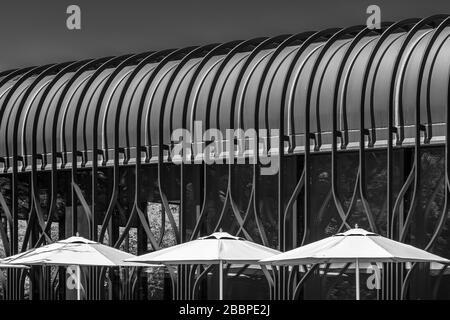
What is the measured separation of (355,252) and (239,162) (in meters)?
9.49

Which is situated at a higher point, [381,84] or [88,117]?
[381,84]

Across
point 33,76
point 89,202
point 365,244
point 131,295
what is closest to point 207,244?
point 365,244

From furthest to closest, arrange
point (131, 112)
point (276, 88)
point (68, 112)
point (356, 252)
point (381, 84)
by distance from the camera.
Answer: point (68, 112), point (131, 112), point (276, 88), point (381, 84), point (356, 252)

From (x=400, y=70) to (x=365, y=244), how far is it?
782cm

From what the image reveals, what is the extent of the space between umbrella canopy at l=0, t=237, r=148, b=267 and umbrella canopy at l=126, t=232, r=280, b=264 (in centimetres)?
129

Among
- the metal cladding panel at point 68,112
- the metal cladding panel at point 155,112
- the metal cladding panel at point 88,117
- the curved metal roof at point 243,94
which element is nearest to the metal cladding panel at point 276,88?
the curved metal roof at point 243,94

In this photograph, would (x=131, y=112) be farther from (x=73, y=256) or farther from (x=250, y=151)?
(x=73, y=256)

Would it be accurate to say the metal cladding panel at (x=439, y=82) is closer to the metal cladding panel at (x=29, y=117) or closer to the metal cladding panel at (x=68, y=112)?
the metal cladding panel at (x=68, y=112)

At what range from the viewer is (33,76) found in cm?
3519

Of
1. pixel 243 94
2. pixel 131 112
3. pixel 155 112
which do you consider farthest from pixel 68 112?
pixel 243 94

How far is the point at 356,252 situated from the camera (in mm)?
18609

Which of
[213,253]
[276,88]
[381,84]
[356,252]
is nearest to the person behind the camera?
[356,252]

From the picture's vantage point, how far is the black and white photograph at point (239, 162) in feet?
80.4

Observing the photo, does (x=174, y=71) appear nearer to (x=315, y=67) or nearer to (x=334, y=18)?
(x=315, y=67)
